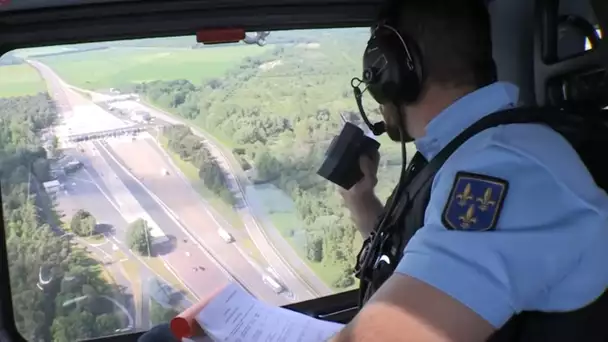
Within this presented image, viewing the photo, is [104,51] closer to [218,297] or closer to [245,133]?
[245,133]

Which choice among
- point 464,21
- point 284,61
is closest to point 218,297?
point 284,61

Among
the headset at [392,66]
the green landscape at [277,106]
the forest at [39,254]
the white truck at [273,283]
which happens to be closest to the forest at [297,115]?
the green landscape at [277,106]

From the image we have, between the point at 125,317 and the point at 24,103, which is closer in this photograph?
the point at 24,103

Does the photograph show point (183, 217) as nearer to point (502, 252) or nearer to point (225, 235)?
point (225, 235)

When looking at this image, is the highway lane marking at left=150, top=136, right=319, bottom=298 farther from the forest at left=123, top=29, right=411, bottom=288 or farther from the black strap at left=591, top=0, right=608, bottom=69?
the black strap at left=591, top=0, right=608, bottom=69

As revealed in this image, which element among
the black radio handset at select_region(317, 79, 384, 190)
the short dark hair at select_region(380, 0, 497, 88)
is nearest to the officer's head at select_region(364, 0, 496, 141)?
the short dark hair at select_region(380, 0, 497, 88)

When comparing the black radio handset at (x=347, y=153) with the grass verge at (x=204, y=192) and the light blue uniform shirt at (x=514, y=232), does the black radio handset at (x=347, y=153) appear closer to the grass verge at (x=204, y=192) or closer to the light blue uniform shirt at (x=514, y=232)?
the grass verge at (x=204, y=192)

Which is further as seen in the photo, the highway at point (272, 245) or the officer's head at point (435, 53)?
the highway at point (272, 245)
